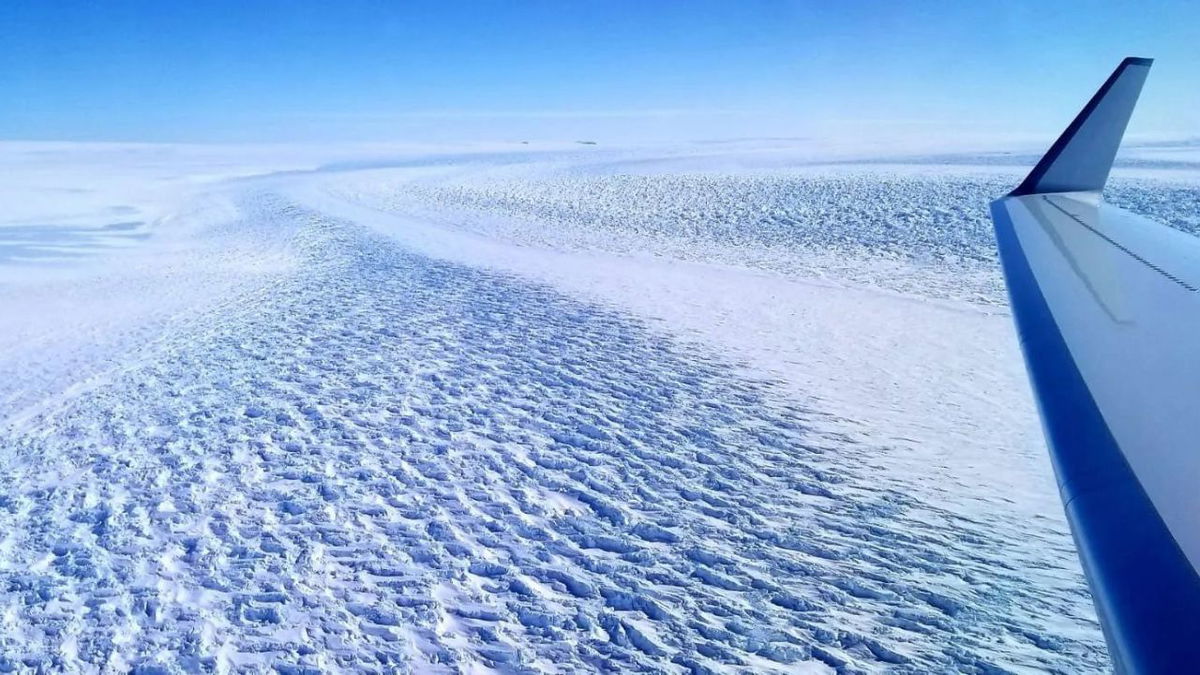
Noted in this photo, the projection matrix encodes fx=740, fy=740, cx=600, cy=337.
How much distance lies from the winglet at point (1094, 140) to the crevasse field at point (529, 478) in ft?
5.74

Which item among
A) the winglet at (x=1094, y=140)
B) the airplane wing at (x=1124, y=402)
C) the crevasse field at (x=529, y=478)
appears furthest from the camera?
the winglet at (x=1094, y=140)

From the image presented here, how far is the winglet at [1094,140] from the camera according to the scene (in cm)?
573

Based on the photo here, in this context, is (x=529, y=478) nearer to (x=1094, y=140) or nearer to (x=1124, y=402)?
(x=1124, y=402)

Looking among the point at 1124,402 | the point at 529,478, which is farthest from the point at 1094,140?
the point at 529,478

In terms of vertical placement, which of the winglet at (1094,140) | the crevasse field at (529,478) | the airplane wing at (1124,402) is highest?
the winglet at (1094,140)

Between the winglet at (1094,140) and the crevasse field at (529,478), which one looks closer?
the crevasse field at (529,478)

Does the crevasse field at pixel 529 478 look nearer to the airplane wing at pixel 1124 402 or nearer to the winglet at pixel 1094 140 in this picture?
the airplane wing at pixel 1124 402

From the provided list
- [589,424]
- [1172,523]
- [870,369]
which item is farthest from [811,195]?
[1172,523]

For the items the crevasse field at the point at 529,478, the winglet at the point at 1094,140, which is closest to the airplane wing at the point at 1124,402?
the winglet at the point at 1094,140

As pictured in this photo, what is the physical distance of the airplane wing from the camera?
4.44ft

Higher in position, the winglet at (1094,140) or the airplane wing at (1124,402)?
the winglet at (1094,140)

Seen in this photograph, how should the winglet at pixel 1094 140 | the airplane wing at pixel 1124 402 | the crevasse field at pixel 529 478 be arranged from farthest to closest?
1. the winglet at pixel 1094 140
2. the crevasse field at pixel 529 478
3. the airplane wing at pixel 1124 402

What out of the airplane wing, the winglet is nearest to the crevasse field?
the airplane wing

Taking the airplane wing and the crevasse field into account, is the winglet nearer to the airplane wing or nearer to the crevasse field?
the airplane wing
